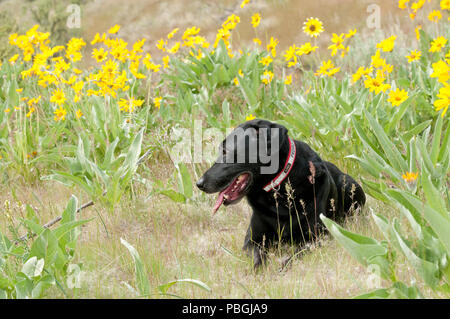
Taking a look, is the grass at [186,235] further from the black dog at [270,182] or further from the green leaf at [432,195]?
the green leaf at [432,195]

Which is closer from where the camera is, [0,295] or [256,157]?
[0,295]

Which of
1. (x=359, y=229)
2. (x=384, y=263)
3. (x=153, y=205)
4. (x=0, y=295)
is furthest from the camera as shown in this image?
(x=153, y=205)

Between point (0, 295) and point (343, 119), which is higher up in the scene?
point (343, 119)

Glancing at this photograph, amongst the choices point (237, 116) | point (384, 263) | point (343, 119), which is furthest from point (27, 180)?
point (384, 263)

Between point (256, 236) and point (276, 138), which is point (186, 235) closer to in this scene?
point (256, 236)

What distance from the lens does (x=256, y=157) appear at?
10.8 feet

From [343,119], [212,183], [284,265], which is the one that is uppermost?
[343,119]

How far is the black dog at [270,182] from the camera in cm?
330

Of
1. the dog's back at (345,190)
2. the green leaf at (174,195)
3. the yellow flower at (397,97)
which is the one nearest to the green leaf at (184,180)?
the green leaf at (174,195)

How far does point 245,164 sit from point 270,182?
0.65ft

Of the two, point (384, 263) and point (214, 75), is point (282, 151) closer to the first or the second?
point (384, 263)

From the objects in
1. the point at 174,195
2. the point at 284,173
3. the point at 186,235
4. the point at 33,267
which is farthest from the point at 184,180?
the point at 33,267

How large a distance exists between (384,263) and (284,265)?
35.6 inches

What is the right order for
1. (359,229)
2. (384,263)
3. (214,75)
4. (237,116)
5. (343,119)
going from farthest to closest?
(214,75) → (237,116) → (343,119) → (359,229) → (384,263)
